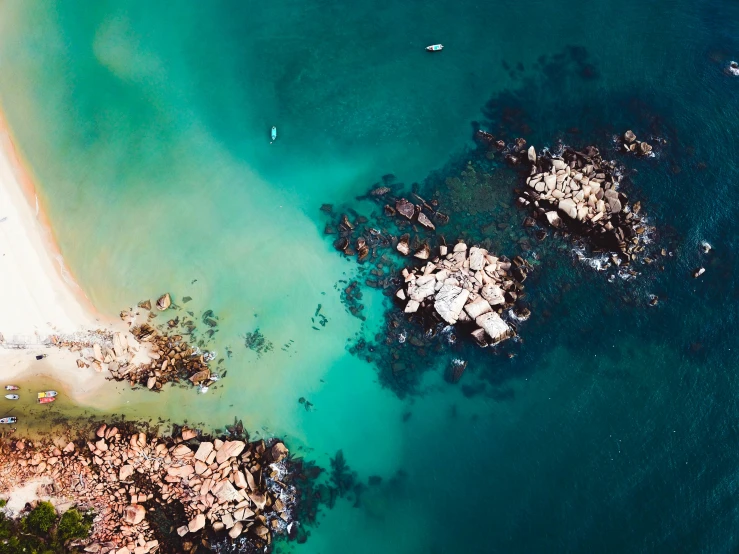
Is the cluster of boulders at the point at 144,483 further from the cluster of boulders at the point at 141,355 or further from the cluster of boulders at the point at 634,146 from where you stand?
the cluster of boulders at the point at 634,146

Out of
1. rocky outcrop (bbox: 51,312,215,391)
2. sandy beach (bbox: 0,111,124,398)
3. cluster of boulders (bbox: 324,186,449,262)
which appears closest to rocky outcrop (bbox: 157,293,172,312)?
rocky outcrop (bbox: 51,312,215,391)

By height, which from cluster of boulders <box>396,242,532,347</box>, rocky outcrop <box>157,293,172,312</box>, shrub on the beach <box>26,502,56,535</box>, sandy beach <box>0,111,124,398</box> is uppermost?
sandy beach <box>0,111,124,398</box>

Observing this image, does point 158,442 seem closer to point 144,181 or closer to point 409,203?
point 144,181

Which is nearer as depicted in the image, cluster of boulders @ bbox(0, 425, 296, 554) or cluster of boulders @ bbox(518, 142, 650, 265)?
cluster of boulders @ bbox(0, 425, 296, 554)

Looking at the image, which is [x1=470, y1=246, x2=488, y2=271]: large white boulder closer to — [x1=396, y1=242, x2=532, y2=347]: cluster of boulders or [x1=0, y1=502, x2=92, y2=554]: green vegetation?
[x1=396, y1=242, x2=532, y2=347]: cluster of boulders

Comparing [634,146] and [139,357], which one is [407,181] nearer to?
[634,146]

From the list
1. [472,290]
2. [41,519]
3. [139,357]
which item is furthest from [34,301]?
[472,290]
